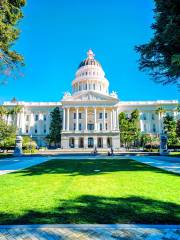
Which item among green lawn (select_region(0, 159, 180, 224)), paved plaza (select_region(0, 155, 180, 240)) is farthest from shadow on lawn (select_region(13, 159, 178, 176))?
paved plaza (select_region(0, 155, 180, 240))

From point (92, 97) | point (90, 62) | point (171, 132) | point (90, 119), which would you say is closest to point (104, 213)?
point (171, 132)

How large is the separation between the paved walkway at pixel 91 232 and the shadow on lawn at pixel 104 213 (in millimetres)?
291

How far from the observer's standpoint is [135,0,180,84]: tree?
35.6ft

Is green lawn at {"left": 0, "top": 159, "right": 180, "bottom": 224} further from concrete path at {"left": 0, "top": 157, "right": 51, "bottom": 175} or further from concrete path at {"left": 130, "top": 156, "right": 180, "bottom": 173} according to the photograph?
concrete path at {"left": 0, "top": 157, "right": 51, "bottom": 175}

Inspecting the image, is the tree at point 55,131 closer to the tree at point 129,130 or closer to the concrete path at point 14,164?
the tree at point 129,130

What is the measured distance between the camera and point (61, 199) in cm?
591

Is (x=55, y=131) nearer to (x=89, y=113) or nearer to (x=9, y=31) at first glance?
(x=89, y=113)

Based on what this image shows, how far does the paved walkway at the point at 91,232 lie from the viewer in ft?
11.5

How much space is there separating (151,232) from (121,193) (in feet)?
9.86

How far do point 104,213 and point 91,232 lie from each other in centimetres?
107

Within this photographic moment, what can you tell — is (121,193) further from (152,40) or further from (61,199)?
(152,40)

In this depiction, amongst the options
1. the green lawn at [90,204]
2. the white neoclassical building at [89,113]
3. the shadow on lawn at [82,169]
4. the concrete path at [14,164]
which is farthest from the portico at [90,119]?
the green lawn at [90,204]

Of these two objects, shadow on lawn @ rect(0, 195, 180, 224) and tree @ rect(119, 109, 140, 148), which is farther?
tree @ rect(119, 109, 140, 148)

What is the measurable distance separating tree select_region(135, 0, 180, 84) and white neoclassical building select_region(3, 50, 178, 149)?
1943 inches
